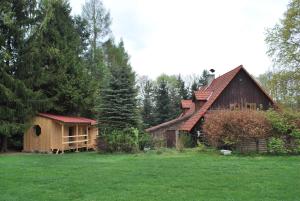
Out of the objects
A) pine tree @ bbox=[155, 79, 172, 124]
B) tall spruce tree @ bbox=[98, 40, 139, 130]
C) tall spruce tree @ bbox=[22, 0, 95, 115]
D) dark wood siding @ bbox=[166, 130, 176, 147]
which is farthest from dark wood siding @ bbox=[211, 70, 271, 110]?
pine tree @ bbox=[155, 79, 172, 124]

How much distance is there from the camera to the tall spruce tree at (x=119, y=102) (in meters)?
27.9

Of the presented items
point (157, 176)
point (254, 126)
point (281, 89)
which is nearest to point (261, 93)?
point (281, 89)

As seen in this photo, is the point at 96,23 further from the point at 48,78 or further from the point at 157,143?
the point at 157,143

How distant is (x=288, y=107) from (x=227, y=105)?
4778mm

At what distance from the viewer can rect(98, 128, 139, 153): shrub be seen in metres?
25.8

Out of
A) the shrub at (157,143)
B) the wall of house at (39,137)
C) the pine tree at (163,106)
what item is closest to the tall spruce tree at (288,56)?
the shrub at (157,143)

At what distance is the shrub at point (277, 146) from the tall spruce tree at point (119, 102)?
392 inches

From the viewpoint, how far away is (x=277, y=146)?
847 inches

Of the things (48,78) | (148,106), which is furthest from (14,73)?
(148,106)

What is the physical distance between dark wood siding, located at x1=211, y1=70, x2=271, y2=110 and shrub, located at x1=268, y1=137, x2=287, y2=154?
913 centimetres

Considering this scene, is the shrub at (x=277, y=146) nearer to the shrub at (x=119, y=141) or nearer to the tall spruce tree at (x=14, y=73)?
the shrub at (x=119, y=141)

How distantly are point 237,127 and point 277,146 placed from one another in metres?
2.33

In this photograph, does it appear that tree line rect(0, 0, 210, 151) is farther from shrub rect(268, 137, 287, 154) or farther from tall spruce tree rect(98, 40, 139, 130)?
shrub rect(268, 137, 287, 154)

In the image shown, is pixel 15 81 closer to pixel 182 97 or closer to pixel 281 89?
pixel 281 89
